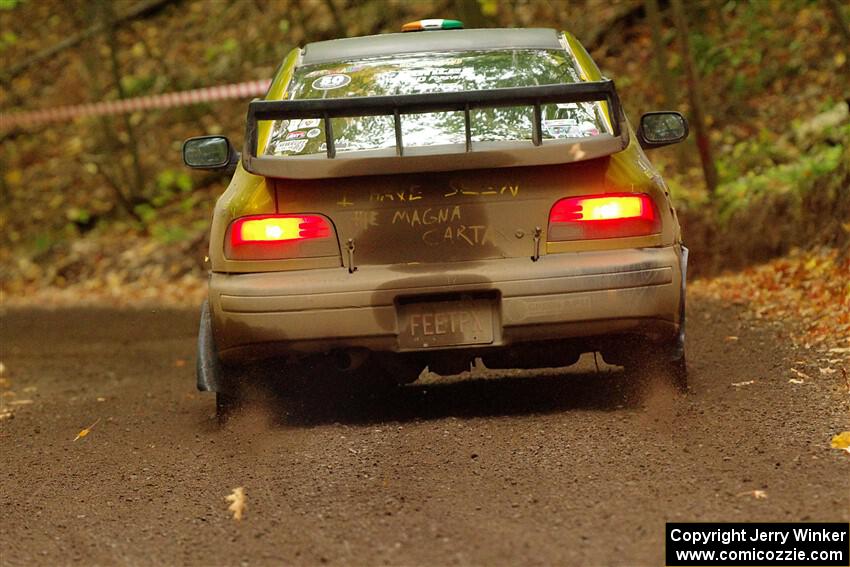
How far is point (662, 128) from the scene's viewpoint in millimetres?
6379

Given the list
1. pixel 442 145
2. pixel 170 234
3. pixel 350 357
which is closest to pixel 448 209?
pixel 442 145

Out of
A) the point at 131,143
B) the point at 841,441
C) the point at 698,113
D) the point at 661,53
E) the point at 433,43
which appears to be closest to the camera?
the point at 841,441

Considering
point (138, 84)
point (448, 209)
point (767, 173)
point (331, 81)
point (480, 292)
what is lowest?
point (138, 84)

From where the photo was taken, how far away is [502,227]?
5625 mm

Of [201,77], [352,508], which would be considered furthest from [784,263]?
[201,77]

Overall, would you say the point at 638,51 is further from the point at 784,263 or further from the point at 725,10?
the point at 784,263

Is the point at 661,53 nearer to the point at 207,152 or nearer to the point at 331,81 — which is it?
the point at 331,81

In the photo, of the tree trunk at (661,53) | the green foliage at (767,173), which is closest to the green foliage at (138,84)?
the tree trunk at (661,53)

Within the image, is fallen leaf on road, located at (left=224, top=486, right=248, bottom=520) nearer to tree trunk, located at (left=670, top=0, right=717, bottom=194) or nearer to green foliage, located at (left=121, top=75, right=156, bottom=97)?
tree trunk, located at (left=670, top=0, right=717, bottom=194)

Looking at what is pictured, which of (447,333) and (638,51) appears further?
(638,51)

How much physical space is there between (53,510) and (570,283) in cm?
224

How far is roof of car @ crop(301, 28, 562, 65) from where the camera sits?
6621 millimetres

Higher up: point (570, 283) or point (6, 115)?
point (570, 283)

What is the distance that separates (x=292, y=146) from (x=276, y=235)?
0.42 metres
